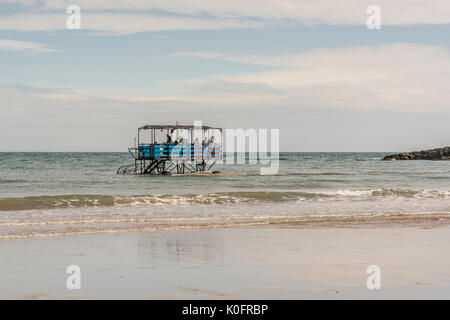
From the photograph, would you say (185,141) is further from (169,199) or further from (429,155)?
(429,155)

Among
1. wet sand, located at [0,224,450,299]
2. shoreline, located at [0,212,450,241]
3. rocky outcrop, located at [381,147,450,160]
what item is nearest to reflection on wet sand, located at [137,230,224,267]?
wet sand, located at [0,224,450,299]

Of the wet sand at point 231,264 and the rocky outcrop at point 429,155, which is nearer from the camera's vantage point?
the wet sand at point 231,264

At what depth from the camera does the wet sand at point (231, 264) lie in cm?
902

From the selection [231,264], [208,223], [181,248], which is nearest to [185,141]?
[208,223]

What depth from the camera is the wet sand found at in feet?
29.6

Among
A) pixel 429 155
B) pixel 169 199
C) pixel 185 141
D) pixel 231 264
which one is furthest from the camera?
pixel 429 155

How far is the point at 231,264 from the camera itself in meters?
11.3

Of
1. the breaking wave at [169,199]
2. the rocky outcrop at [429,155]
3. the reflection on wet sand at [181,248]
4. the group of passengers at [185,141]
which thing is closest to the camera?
the reflection on wet sand at [181,248]
